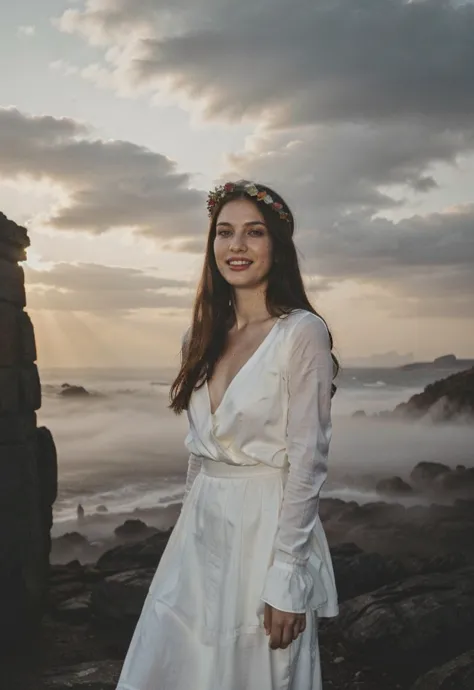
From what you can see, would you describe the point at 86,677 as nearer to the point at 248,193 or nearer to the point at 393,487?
the point at 248,193

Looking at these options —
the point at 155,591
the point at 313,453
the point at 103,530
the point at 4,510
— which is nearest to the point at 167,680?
the point at 155,591

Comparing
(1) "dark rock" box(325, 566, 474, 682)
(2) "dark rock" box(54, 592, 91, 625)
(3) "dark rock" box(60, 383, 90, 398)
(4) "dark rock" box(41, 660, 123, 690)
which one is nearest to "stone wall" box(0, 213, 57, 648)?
(2) "dark rock" box(54, 592, 91, 625)

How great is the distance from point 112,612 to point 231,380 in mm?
3301

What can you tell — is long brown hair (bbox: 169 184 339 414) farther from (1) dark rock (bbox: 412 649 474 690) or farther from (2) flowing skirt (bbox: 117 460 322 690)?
(1) dark rock (bbox: 412 649 474 690)

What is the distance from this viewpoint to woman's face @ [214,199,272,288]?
2.09 meters

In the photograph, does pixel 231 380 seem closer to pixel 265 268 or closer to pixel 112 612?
pixel 265 268

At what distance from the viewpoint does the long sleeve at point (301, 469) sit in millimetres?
1818

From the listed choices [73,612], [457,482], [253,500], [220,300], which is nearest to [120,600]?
[73,612]

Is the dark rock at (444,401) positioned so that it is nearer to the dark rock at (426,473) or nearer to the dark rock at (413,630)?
the dark rock at (426,473)

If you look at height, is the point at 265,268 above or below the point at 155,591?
above

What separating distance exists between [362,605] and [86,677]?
1.49 metres

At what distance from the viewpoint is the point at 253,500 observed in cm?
196

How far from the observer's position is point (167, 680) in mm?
1918

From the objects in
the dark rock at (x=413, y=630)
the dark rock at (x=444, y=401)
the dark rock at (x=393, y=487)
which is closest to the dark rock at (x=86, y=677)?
the dark rock at (x=413, y=630)
